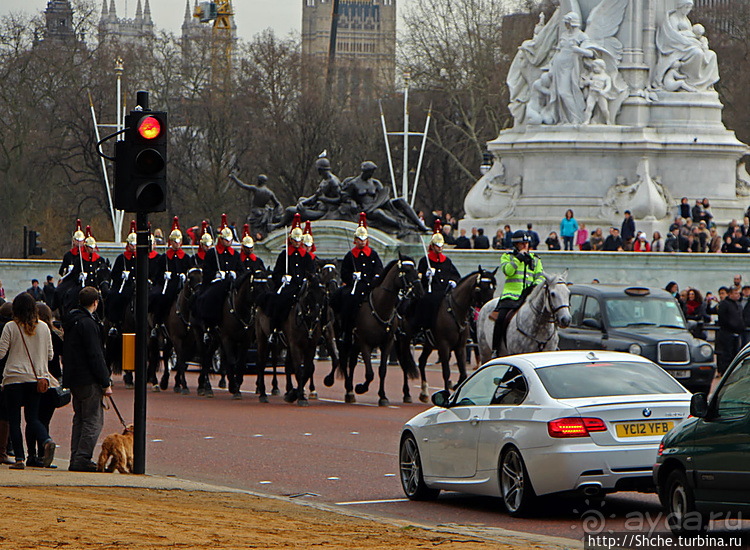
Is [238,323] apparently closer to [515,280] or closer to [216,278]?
[216,278]

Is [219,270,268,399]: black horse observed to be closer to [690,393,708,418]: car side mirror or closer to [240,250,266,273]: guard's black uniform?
[240,250,266,273]: guard's black uniform

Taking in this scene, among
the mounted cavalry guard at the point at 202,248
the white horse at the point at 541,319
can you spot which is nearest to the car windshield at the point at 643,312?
the white horse at the point at 541,319

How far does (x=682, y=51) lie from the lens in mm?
44656

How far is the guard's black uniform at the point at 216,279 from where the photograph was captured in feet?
80.8

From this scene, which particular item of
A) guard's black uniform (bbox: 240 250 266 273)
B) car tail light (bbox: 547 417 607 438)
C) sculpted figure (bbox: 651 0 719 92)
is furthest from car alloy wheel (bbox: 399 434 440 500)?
sculpted figure (bbox: 651 0 719 92)

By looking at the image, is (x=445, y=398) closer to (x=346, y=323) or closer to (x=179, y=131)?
(x=346, y=323)

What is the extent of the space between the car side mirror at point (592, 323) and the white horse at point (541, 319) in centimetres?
327

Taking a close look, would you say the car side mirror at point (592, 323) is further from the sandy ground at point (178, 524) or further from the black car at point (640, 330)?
the sandy ground at point (178, 524)

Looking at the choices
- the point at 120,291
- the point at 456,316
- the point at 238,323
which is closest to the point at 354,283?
the point at 456,316

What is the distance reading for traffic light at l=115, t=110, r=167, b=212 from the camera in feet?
43.8

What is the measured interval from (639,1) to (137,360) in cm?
3304

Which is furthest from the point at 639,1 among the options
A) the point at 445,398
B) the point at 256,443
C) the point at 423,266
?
the point at 445,398

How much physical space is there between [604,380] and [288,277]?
450 inches

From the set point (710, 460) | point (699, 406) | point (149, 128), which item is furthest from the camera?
point (149, 128)
